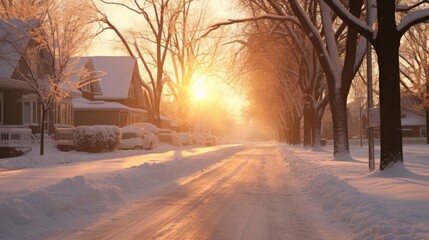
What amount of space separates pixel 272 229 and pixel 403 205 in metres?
2.13

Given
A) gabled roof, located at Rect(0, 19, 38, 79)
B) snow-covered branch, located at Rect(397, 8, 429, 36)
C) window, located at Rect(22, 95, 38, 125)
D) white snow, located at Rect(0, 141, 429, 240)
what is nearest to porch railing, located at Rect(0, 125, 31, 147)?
gabled roof, located at Rect(0, 19, 38, 79)

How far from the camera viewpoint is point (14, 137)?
2869 cm

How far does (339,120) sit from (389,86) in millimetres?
8305

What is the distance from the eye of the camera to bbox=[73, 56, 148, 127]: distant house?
156ft

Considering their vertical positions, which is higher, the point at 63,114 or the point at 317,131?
the point at 63,114

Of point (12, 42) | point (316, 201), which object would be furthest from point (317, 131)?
point (316, 201)

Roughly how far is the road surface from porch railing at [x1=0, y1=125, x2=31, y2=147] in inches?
706

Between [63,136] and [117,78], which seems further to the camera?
[117,78]

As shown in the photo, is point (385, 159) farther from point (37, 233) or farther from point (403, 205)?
point (37, 233)

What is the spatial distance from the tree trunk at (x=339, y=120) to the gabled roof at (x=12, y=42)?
17.6m

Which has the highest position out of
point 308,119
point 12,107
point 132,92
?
point 132,92

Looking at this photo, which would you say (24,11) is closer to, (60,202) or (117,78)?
(60,202)

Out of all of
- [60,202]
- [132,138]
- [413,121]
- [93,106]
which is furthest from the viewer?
[413,121]

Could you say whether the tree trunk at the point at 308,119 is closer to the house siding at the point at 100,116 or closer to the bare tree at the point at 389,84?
the house siding at the point at 100,116
